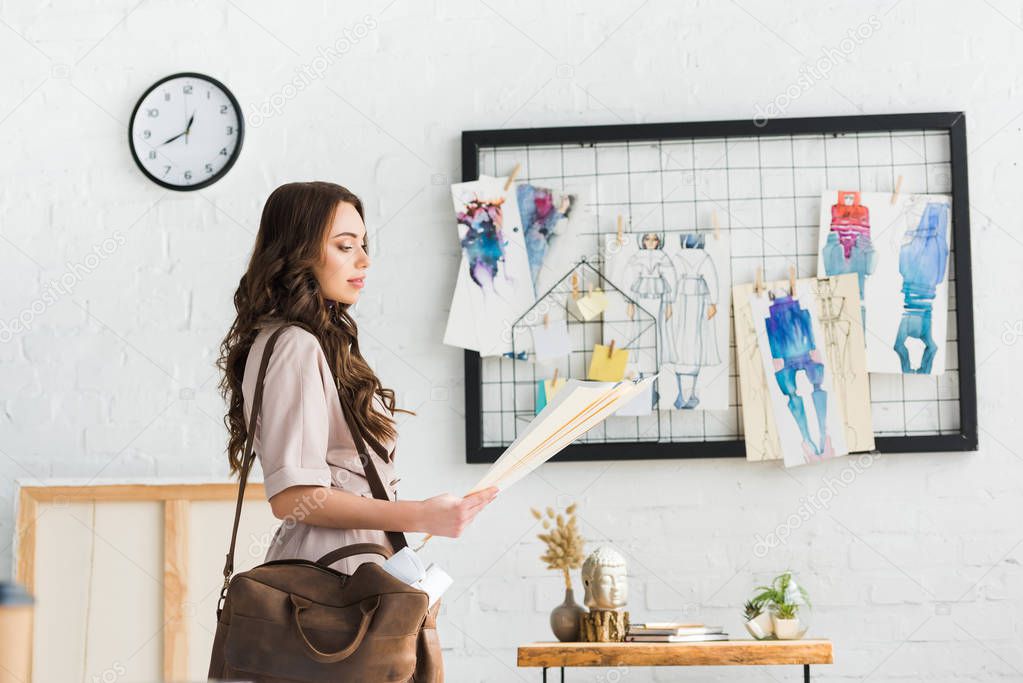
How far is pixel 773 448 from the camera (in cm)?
238

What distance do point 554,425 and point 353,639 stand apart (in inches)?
14.5

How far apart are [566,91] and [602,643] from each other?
1.28m

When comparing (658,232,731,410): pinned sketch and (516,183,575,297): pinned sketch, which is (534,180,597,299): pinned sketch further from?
(658,232,731,410): pinned sketch

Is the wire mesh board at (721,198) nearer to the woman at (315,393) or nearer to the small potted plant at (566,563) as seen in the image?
the small potted plant at (566,563)

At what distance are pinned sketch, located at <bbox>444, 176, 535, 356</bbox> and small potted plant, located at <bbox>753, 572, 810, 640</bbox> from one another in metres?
0.80

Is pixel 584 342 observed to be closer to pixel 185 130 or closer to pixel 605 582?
pixel 605 582

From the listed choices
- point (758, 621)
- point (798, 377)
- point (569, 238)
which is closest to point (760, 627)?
point (758, 621)

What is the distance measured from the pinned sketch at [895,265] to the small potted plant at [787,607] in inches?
22.1

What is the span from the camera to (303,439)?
134 centimetres

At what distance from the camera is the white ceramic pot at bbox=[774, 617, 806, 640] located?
2111 mm

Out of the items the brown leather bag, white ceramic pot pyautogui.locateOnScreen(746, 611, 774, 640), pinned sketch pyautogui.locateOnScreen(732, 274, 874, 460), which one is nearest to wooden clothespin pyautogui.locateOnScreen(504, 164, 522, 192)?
pinned sketch pyautogui.locateOnScreen(732, 274, 874, 460)

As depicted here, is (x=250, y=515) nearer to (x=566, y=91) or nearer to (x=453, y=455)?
(x=453, y=455)

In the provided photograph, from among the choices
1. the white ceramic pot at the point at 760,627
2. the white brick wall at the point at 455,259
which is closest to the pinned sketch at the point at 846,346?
the white brick wall at the point at 455,259

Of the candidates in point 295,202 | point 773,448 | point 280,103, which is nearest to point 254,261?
point 295,202
